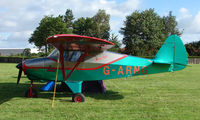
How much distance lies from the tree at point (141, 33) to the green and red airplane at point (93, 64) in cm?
4402

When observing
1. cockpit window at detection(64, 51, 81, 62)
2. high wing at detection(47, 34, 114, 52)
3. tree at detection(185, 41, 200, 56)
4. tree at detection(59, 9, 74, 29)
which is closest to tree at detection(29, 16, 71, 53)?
tree at detection(59, 9, 74, 29)

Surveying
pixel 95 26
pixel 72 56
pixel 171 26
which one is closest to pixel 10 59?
pixel 95 26

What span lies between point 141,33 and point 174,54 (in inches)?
1947

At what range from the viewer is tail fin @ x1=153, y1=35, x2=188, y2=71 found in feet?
23.7

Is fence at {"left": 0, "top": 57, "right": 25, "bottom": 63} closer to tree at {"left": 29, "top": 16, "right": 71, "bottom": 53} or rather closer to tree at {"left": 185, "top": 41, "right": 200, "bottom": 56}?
tree at {"left": 29, "top": 16, "right": 71, "bottom": 53}

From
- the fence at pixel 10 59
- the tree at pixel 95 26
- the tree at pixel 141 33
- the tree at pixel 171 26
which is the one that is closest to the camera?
the fence at pixel 10 59

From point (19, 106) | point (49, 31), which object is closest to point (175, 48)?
point (19, 106)

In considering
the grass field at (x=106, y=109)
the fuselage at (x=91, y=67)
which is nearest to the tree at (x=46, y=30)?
the fuselage at (x=91, y=67)

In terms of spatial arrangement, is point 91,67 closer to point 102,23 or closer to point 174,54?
point 174,54

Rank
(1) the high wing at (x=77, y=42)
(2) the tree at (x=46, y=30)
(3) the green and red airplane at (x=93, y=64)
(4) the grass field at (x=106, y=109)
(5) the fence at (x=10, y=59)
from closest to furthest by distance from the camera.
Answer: (4) the grass field at (x=106, y=109), (1) the high wing at (x=77, y=42), (3) the green and red airplane at (x=93, y=64), (5) the fence at (x=10, y=59), (2) the tree at (x=46, y=30)

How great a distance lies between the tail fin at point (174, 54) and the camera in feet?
23.7

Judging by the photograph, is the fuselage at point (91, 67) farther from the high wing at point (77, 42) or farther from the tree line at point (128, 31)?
the tree line at point (128, 31)

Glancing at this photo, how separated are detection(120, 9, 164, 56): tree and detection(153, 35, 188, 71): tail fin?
44.0 meters

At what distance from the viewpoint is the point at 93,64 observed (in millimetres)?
7238
